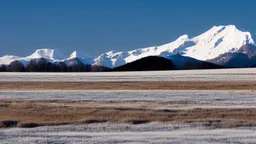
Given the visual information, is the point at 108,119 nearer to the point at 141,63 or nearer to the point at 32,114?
the point at 32,114

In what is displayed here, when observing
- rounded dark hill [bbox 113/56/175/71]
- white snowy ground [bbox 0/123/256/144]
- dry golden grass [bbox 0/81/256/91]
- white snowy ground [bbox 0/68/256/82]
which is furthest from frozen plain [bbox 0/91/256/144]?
rounded dark hill [bbox 113/56/175/71]

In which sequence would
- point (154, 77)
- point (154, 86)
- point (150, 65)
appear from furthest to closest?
1. point (150, 65)
2. point (154, 77)
3. point (154, 86)

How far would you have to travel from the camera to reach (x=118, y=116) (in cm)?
2148

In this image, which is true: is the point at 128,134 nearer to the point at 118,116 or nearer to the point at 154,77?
the point at 118,116

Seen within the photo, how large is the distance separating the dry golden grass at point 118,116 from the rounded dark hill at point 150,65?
311 ft

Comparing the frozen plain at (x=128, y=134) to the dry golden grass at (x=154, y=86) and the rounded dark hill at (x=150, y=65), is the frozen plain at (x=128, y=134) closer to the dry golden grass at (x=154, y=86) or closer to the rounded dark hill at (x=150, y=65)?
the dry golden grass at (x=154, y=86)

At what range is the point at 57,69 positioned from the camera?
407 ft

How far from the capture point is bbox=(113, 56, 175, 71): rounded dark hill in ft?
398

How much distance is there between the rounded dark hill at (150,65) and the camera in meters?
121

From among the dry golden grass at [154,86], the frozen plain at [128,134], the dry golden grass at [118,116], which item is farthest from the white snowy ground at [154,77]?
the frozen plain at [128,134]

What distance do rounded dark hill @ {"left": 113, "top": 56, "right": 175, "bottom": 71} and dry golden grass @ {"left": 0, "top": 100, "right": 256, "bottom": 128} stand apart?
94.7 m

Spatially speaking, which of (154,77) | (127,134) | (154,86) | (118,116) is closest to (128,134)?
(127,134)

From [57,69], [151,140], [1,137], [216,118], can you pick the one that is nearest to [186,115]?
[216,118]

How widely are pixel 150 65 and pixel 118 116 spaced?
10398 cm
